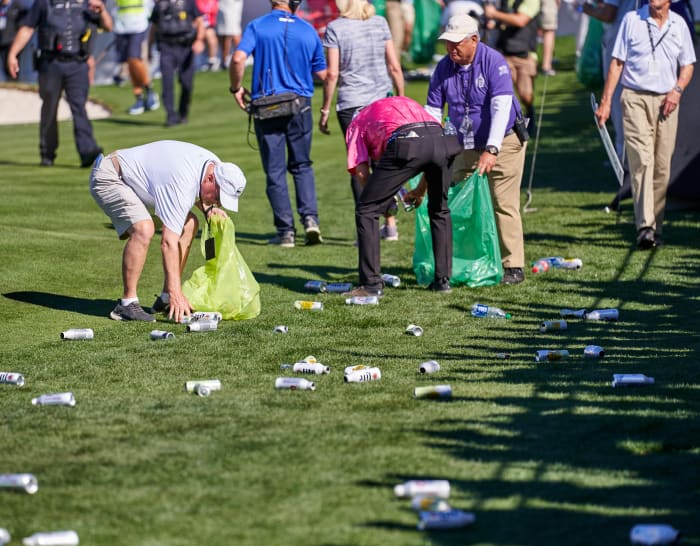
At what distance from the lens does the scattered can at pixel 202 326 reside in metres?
7.67

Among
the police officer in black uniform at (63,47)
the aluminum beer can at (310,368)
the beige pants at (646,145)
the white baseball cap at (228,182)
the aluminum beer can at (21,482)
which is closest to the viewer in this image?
the aluminum beer can at (21,482)

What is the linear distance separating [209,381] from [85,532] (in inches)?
78.5

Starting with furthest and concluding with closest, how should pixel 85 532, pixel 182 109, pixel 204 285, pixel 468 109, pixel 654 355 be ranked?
pixel 182 109 → pixel 468 109 → pixel 204 285 → pixel 654 355 → pixel 85 532

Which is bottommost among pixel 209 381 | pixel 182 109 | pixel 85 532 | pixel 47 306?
pixel 182 109

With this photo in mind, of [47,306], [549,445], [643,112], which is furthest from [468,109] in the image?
[549,445]

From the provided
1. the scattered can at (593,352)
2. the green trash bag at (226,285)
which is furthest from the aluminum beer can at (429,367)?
the green trash bag at (226,285)

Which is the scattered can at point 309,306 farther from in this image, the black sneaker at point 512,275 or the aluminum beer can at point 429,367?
the aluminum beer can at point 429,367

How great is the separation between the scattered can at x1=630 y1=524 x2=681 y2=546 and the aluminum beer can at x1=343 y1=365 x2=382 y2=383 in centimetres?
236

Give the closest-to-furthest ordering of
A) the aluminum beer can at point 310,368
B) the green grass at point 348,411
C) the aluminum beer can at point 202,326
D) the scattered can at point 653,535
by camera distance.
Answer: the scattered can at point 653,535 < the green grass at point 348,411 < the aluminum beer can at point 310,368 < the aluminum beer can at point 202,326

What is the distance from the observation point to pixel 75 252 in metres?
10.3

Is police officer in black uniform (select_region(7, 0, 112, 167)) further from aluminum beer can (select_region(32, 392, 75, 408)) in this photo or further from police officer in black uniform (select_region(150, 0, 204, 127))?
aluminum beer can (select_region(32, 392, 75, 408))

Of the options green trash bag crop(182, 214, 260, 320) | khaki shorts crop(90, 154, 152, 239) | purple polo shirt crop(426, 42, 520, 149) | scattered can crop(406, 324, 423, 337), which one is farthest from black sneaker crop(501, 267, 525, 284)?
khaki shorts crop(90, 154, 152, 239)

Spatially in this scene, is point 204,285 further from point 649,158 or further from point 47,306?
point 649,158

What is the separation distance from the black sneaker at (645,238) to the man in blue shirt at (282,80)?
2635 mm
